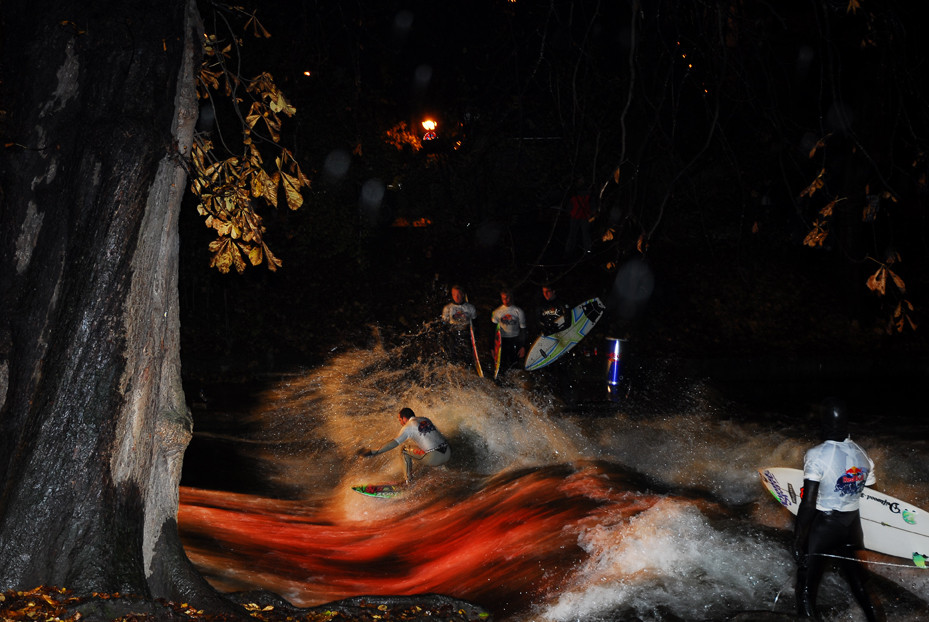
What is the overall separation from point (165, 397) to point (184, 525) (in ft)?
13.6

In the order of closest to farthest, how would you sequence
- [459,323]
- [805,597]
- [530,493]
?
1. [805,597]
2. [530,493]
3. [459,323]

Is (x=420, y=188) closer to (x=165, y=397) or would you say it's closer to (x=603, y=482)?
(x=603, y=482)

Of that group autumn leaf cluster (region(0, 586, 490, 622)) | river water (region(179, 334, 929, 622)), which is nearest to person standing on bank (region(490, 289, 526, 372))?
river water (region(179, 334, 929, 622))

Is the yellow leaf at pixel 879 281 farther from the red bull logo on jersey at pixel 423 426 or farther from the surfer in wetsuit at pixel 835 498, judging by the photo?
the red bull logo on jersey at pixel 423 426

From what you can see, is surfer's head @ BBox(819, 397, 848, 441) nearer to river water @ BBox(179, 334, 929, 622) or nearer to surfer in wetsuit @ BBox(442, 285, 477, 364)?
river water @ BBox(179, 334, 929, 622)

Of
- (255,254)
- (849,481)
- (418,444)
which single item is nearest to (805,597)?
(849,481)

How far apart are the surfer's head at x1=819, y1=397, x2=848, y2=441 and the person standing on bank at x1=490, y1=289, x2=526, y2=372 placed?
850 centimetres

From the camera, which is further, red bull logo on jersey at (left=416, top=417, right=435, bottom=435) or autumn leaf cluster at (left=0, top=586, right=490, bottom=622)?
red bull logo on jersey at (left=416, top=417, right=435, bottom=435)

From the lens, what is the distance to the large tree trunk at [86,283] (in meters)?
4.49

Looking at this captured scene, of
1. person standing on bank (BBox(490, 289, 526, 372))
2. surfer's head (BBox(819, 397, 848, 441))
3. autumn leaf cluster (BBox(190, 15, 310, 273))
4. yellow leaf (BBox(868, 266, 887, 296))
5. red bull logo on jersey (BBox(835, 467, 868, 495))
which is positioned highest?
autumn leaf cluster (BBox(190, 15, 310, 273))

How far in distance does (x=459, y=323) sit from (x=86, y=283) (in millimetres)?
10484

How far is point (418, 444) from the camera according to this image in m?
11.8

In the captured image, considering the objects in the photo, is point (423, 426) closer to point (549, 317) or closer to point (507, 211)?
point (549, 317)

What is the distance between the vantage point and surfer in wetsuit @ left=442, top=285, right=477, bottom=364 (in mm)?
14852
